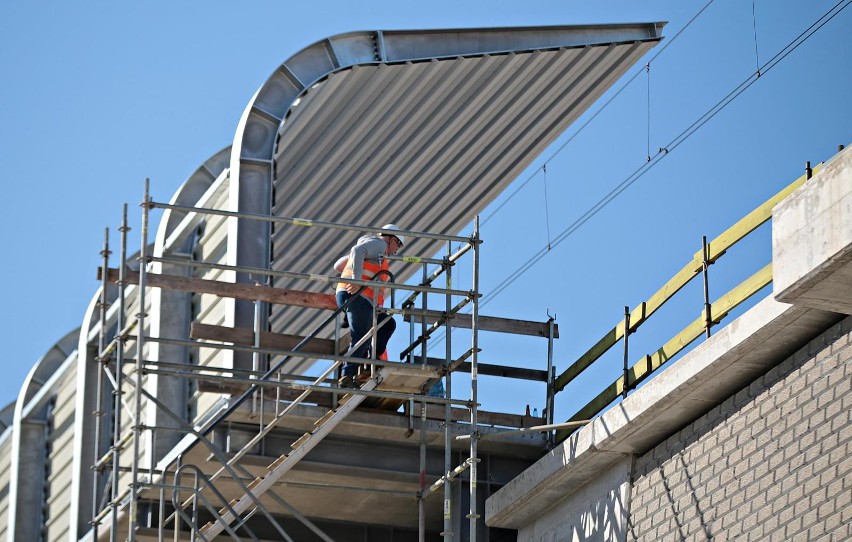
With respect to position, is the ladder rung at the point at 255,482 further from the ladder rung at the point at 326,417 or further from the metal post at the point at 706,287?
the metal post at the point at 706,287

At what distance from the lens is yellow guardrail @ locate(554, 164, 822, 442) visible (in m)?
14.5

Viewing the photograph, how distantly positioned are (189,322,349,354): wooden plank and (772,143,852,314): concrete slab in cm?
565

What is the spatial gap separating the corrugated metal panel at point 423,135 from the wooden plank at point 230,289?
3.30m

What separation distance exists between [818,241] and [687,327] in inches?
164

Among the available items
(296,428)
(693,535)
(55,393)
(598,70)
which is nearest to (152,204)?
(296,428)

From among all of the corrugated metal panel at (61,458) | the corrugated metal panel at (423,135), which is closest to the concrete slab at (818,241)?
the corrugated metal panel at (423,135)

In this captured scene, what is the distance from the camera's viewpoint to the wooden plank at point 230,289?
16.8m

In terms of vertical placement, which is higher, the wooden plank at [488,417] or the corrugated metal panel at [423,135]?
the corrugated metal panel at [423,135]

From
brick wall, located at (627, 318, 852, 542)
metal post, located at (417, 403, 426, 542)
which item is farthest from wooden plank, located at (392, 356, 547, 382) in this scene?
brick wall, located at (627, 318, 852, 542)

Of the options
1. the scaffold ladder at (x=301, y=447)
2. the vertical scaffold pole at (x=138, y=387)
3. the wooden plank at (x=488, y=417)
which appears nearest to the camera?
the vertical scaffold pole at (x=138, y=387)

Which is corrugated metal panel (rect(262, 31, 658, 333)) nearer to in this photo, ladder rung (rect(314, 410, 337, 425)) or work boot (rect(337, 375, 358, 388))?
work boot (rect(337, 375, 358, 388))

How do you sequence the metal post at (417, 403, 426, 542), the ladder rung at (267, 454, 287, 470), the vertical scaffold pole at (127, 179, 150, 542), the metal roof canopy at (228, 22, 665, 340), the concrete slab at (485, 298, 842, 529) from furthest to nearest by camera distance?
the metal roof canopy at (228, 22, 665, 340) → the metal post at (417, 403, 426, 542) → the ladder rung at (267, 454, 287, 470) → the vertical scaffold pole at (127, 179, 150, 542) → the concrete slab at (485, 298, 842, 529)

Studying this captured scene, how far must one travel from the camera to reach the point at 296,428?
17703 millimetres

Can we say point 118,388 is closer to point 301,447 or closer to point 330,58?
point 301,447
